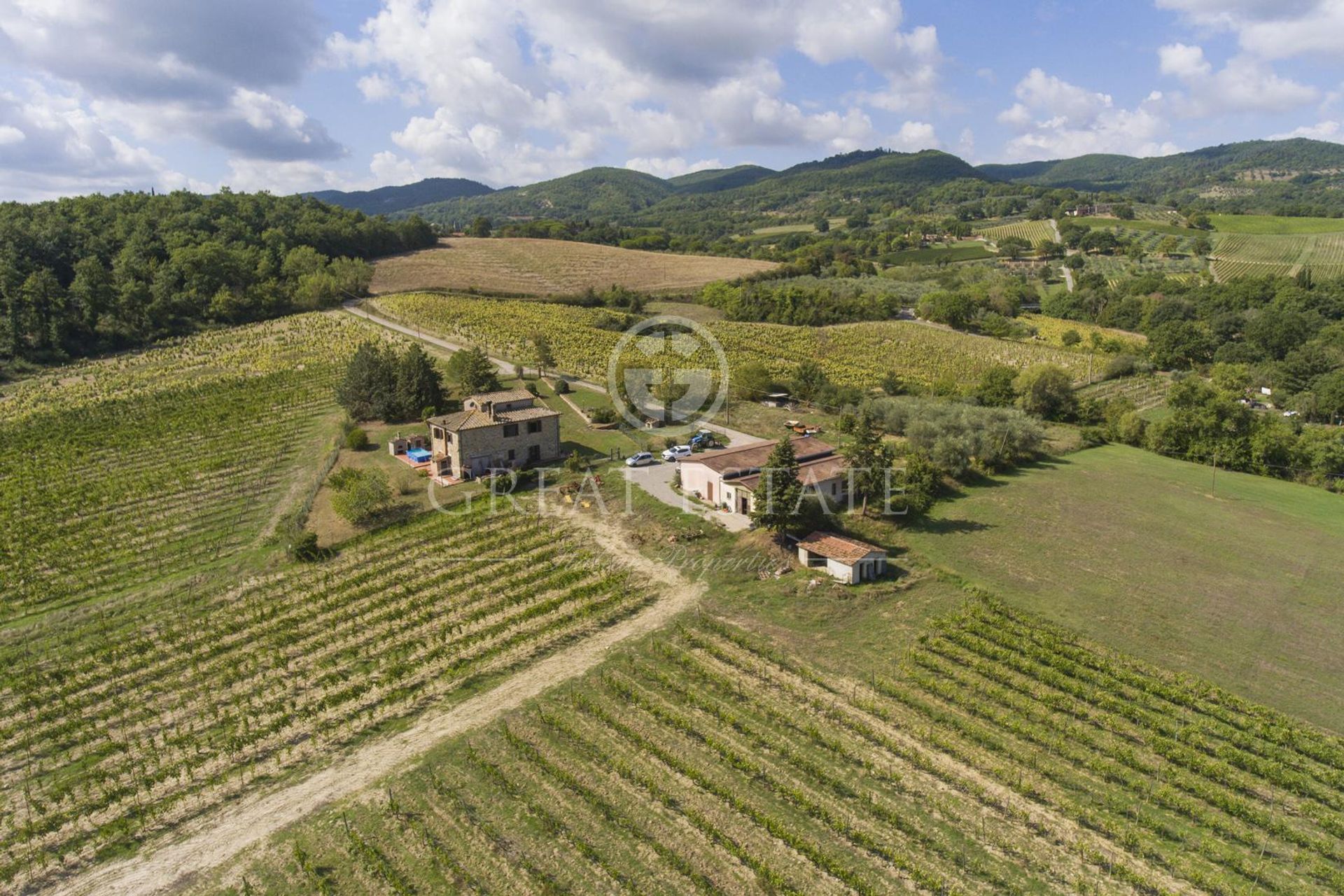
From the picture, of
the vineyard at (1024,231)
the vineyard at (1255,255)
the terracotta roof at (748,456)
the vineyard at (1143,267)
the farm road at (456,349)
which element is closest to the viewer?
the terracotta roof at (748,456)

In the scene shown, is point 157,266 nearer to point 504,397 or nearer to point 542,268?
point 542,268

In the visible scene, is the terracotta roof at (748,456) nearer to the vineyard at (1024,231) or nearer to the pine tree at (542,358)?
the pine tree at (542,358)

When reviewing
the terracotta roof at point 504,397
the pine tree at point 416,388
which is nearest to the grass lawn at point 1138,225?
the terracotta roof at point 504,397

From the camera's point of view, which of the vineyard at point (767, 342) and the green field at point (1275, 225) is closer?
the vineyard at point (767, 342)

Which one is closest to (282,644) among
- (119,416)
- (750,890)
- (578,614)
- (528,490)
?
(578,614)

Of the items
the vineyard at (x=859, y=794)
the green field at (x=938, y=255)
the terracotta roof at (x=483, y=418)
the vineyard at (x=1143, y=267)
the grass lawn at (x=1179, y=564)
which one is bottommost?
the vineyard at (x=859, y=794)

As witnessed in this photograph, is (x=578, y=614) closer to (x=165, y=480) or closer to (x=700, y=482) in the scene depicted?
(x=700, y=482)

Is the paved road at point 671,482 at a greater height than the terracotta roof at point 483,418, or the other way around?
the terracotta roof at point 483,418

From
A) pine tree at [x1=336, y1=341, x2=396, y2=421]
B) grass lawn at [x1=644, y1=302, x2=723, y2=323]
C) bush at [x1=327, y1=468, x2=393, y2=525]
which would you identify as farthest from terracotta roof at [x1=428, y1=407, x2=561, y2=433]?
grass lawn at [x1=644, y1=302, x2=723, y2=323]
